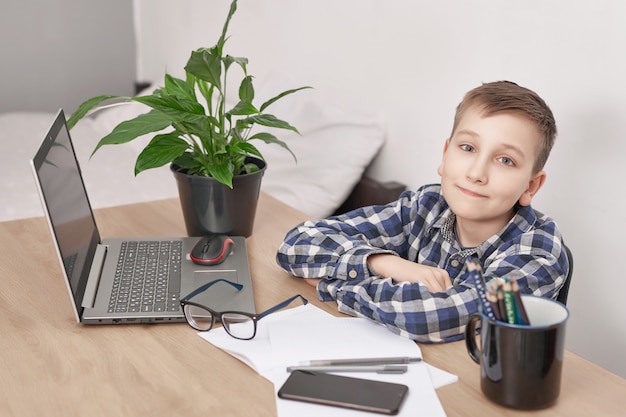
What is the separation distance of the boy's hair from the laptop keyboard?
547 mm

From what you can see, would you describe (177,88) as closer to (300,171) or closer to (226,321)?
(226,321)

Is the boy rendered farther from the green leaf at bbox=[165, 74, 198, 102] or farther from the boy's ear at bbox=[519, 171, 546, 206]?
the green leaf at bbox=[165, 74, 198, 102]

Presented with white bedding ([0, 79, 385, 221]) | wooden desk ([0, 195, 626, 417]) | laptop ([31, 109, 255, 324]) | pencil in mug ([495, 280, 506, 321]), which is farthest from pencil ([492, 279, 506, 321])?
white bedding ([0, 79, 385, 221])

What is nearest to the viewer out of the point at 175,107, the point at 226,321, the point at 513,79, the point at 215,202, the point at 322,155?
the point at 226,321

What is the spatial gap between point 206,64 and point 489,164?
52cm

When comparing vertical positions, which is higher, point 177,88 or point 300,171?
point 177,88

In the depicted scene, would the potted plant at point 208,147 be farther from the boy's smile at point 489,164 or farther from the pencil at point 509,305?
the pencil at point 509,305

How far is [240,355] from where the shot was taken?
1042mm

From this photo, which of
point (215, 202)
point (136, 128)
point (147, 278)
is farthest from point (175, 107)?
point (147, 278)

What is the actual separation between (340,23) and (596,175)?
914 millimetres

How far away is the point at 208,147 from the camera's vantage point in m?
1.44

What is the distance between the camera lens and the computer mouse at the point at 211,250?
133 cm

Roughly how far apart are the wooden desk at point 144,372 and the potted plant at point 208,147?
0.73 feet

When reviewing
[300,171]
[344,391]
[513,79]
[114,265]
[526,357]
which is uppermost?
[513,79]
